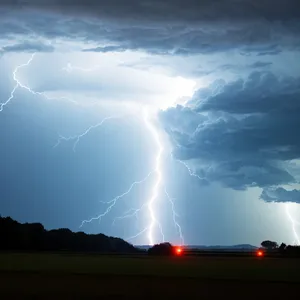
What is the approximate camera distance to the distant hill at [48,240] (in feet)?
314

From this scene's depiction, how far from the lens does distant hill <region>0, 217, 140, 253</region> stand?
3772 inches

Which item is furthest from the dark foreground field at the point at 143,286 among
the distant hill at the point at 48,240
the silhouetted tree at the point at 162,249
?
the distant hill at the point at 48,240

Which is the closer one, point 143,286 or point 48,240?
point 143,286

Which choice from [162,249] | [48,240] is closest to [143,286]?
[162,249]

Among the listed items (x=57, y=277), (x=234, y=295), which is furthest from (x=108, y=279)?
(x=234, y=295)

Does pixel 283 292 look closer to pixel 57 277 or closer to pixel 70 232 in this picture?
pixel 57 277

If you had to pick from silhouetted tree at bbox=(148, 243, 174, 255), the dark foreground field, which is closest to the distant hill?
silhouetted tree at bbox=(148, 243, 174, 255)

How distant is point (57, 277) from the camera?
3117 cm

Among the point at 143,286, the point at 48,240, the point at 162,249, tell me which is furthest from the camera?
the point at 48,240

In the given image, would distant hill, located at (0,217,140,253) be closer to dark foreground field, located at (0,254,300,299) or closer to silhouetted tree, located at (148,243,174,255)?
silhouetted tree, located at (148,243,174,255)

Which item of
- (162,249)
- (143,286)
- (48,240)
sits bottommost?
(143,286)

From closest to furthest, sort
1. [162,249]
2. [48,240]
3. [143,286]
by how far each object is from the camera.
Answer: [143,286] → [162,249] → [48,240]

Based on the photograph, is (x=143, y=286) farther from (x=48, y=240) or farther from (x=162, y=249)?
(x=48, y=240)

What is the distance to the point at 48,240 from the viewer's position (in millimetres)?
101750
